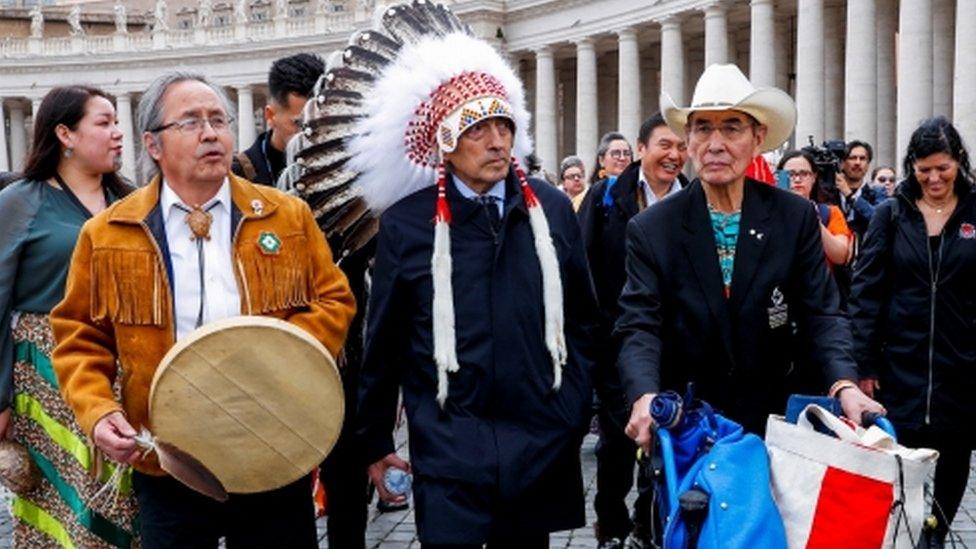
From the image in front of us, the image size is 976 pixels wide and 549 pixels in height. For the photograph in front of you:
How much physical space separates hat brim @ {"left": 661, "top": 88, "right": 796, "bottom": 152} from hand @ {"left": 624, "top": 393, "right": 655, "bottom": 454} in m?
1.15

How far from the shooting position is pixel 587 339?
4266 millimetres

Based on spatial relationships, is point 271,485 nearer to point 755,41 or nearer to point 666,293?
point 666,293

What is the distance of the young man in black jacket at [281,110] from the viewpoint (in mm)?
5727

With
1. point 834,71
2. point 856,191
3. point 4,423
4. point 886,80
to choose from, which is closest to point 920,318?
point 4,423

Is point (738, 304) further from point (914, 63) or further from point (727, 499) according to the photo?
point (914, 63)

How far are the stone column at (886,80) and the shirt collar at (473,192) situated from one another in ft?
84.6

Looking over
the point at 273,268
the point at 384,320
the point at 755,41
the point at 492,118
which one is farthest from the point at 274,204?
the point at 755,41

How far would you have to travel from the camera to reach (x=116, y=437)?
3.62 metres

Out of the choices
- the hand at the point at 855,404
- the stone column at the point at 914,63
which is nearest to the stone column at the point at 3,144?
the stone column at the point at 914,63

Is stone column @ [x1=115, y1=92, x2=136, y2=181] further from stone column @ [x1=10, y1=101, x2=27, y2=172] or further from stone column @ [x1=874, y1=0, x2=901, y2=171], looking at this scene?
stone column @ [x1=874, y1=0, x2=901, y2=171]

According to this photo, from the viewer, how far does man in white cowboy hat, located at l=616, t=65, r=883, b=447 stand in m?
4.12

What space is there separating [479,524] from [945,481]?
9.82 feet

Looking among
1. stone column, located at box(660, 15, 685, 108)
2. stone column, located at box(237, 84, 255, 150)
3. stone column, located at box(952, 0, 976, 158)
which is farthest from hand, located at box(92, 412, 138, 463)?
stone column, located at box(237, 84, 255, 150)

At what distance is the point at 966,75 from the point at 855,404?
21176mm
